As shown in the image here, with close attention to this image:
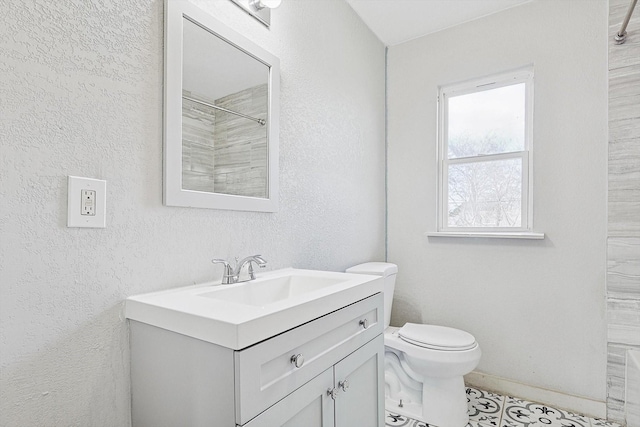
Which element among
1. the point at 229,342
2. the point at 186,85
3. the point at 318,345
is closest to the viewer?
the point at 229,342

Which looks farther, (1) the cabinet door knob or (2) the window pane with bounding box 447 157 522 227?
(2) the window pane with bounding box 447 157 522 227

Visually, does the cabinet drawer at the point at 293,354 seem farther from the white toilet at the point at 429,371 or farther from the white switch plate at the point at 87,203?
the white toilet at the point at 429,371

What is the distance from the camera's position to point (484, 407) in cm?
199

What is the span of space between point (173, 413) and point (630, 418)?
7.47ft

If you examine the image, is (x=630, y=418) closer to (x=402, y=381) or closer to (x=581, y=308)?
(x=581, y=308)

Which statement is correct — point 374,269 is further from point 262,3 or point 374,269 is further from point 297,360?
point 262,3

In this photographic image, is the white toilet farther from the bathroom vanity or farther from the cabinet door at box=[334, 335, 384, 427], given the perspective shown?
the bathroom vanity

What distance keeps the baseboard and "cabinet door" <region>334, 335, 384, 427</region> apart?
3.92ft

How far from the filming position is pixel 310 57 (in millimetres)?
1839

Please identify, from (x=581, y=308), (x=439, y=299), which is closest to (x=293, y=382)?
(x=439, y=299)

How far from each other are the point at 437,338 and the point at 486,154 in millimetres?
1292

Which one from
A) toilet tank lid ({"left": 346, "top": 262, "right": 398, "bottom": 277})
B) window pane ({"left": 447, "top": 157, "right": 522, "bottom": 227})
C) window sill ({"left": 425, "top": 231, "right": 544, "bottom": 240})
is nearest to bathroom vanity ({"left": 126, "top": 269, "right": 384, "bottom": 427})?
toilet tank lid ({"left": 346, "top": 262, "right": 398, "bottom": 277})

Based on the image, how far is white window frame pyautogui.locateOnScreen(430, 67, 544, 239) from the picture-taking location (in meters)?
2.16

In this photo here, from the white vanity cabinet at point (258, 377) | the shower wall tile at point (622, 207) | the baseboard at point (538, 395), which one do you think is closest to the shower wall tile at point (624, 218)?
the shower wall tile at point (622, 207)
